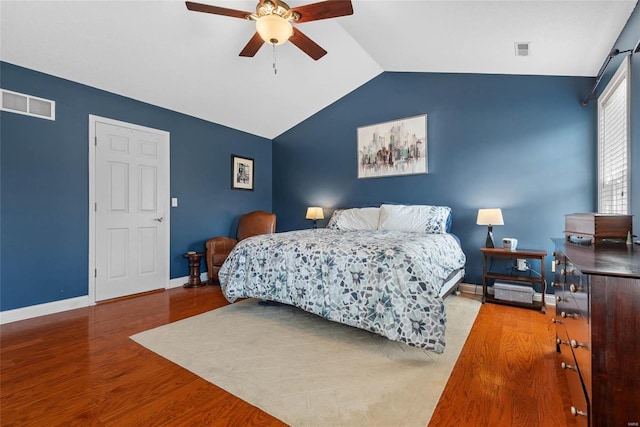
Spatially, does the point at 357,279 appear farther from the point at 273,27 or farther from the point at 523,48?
the point at 523,48

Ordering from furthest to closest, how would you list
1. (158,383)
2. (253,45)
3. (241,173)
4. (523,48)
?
(241,173) < (523,48) < (253,45) < (158,383)

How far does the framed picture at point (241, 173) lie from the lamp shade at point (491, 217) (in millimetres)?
3600

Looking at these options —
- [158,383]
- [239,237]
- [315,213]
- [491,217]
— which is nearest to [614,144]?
[491,217]

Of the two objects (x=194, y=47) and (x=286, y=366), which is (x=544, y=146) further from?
(x=194, y=47)

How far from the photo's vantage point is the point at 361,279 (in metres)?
2.15

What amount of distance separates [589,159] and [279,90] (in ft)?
12.4

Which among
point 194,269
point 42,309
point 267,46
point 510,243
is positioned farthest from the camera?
point 194,269

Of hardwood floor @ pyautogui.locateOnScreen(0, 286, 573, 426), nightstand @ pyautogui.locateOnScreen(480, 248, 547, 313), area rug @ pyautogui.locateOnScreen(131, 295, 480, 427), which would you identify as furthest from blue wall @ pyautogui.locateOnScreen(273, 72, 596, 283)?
area rug @ pyautogui.locateOnScreen(131, 295, 480, 427)

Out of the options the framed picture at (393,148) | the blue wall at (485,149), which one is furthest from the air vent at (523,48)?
the framed picture at (393,148)

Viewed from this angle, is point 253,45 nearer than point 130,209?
Yes

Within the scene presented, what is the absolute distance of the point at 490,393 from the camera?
158 centimetres

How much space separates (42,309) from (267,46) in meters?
3.58

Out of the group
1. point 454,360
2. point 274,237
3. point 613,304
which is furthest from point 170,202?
point 613,304

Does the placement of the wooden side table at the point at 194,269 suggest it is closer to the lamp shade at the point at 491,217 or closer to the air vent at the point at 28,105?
the air vent at the point at 28,105
